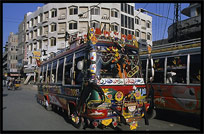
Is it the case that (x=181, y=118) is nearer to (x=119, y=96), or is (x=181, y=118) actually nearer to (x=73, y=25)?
(x=119, y=96)

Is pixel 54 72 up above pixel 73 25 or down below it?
below

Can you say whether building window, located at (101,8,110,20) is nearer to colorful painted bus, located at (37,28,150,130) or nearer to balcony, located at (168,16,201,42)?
balcony, located at (168,16,201,42)

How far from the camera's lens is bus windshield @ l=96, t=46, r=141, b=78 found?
5.34 metres

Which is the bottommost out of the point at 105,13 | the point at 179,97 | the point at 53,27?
the point at 179,97

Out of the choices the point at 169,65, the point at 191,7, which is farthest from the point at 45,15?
the point at 169,65

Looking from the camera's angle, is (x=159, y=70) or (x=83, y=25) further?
(x=83, y=25)

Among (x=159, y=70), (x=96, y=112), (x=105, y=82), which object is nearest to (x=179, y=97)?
(x=159, y=70)

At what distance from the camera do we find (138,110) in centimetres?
552

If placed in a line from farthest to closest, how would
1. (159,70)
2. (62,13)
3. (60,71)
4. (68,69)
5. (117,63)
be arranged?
(62,13)
(159,70)
(60,71)
(68,69)
(117,63)

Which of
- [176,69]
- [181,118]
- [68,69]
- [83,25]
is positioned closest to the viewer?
[68,69]

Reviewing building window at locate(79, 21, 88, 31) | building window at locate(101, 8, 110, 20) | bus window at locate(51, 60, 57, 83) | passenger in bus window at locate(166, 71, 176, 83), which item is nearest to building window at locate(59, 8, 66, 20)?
building window at locate(79, 21, 88, 31)

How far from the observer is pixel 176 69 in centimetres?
691

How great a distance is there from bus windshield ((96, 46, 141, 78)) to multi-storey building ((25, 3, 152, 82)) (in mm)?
24274

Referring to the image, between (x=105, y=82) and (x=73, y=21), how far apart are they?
28.1m
